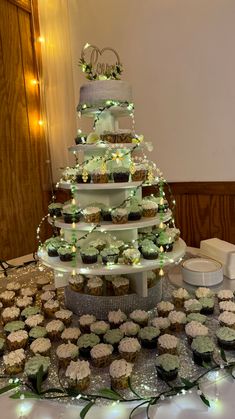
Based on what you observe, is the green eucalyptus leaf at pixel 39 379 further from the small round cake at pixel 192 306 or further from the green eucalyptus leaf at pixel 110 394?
the small round cake at pixel 192 306

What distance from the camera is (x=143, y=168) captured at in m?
1.34

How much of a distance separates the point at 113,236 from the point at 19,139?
6.09ft

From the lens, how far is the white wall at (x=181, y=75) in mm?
2174

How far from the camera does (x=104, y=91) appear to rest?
4.36 feet

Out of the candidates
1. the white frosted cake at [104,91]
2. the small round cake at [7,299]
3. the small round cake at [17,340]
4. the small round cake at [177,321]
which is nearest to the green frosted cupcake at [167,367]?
the small round cake at [177,321]

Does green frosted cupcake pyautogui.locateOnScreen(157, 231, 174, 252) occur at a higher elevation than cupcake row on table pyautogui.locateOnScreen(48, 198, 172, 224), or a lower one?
lower

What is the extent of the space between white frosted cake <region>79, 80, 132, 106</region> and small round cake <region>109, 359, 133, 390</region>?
0.98 meters

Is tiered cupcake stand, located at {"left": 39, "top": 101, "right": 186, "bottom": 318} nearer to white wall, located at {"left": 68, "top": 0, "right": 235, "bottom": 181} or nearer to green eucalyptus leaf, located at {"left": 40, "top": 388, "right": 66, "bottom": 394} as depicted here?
green eucalyptus leaf, located at {"left": 40, "top": 388, "right": 66, "bottom": 394}

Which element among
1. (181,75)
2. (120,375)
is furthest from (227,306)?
(181,75)

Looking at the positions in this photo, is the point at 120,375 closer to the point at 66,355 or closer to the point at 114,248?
the point at 66,355

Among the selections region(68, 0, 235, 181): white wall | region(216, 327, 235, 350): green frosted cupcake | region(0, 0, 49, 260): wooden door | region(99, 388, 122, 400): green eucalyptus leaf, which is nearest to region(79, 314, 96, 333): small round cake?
region(99, 388, 122, 400): green eucalyptus leaf

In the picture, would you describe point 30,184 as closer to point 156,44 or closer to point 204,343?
point 156,44

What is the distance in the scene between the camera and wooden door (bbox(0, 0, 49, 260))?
8.85ft

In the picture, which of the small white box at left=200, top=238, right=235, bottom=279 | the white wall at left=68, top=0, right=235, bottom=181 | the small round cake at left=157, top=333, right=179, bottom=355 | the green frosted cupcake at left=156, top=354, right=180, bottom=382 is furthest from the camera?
the white wall at left=68, top=0, right=235, bottom=181
